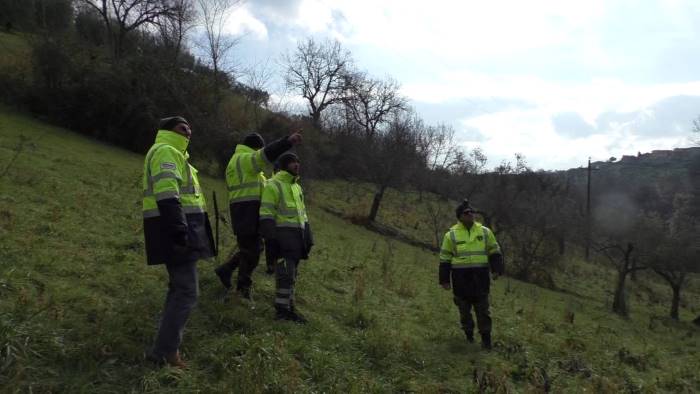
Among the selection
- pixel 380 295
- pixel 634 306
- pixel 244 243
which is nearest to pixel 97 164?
pixel 380 295

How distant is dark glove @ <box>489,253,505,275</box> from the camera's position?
7.55m

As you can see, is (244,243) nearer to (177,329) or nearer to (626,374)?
(177,329)

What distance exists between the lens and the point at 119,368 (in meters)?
4.39

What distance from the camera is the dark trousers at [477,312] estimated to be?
745 cm

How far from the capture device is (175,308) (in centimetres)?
450

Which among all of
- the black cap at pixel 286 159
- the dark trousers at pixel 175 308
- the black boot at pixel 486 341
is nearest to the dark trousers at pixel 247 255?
the black cap at pixel 286 159

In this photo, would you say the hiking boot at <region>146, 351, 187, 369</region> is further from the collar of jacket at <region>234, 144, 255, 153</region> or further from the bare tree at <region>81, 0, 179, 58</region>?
the bare tree at <region>81, 0, 179, 58</region>

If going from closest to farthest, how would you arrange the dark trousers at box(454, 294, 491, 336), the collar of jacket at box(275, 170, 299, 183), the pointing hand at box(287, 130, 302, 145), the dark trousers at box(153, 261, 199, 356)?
1. the dark trousers at box(153, 261, 199, 356)
2. the pointing hand at box(287, 130, 302, 145)
3. the collar of jacket at box(275, 170, 299, 183)
4. the dark trousers at box(454, 294, 491, 336)

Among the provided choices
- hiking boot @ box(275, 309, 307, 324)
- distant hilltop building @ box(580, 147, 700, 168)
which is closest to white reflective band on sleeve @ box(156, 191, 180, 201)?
hiking boot @ box(275, 309, 307, 324)

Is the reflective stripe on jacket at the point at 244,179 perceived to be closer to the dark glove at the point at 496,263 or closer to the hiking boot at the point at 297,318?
the hiking boot at the point at 297,318

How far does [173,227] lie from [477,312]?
16.1 feet

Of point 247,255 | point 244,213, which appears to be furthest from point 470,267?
point 244,213

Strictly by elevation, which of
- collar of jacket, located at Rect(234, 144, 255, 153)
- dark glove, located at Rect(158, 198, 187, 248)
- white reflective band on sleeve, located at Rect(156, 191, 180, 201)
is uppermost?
collar of jacket, located at Rect(234, 144, 255, 153)

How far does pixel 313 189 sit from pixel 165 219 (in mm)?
31289
